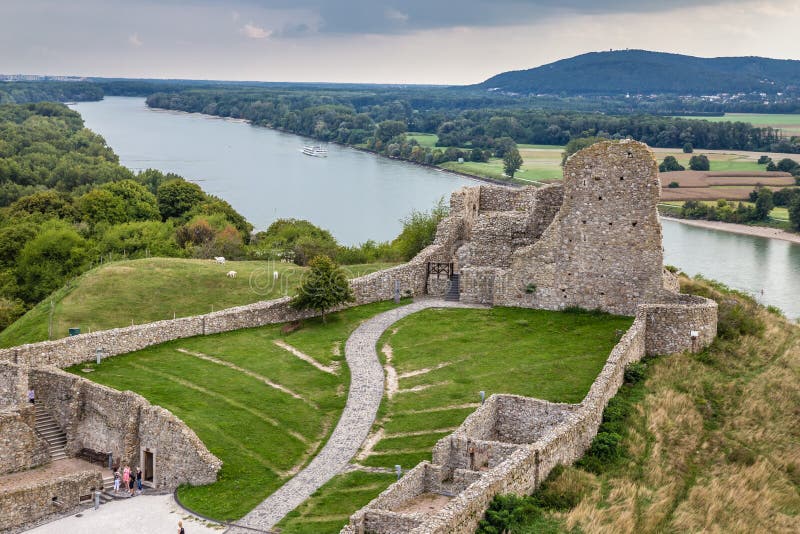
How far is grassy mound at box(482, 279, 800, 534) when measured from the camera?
77.3 feet

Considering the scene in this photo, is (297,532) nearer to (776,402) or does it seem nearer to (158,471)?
(158,471)

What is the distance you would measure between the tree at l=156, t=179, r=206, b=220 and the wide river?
11261mm

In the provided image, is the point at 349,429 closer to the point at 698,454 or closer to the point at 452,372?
the point at 452,372

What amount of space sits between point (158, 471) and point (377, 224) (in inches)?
2840

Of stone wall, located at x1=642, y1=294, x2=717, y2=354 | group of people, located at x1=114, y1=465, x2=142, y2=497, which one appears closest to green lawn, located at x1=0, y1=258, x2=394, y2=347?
group of people, located at x1=114, y1=465, x2=142, y2=497

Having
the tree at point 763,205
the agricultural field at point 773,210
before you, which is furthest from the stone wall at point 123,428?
the agricultural field at point 773,210

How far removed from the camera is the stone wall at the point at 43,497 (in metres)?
24.4

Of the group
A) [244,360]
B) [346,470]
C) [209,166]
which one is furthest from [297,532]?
[209,166]

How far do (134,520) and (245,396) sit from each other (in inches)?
235

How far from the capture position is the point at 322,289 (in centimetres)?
3591

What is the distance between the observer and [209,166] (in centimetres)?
14900

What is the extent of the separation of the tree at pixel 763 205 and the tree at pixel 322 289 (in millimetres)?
77713

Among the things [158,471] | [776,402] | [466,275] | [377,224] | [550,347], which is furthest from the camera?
[377,224]

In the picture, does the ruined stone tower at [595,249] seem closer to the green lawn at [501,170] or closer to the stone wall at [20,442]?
the stone wall at [20,442]
